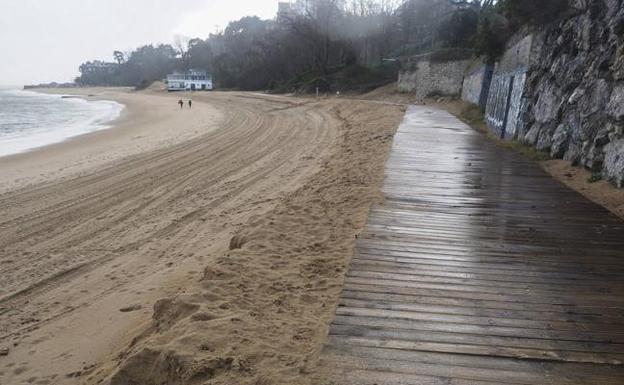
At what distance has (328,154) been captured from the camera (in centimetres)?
1311

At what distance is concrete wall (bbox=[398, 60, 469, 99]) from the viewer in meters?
28.0

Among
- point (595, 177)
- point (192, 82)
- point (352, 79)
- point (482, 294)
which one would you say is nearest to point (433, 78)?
point (352, 79)

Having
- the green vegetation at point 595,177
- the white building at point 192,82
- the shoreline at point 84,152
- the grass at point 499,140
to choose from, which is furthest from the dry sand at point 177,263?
the white building at point 192,82

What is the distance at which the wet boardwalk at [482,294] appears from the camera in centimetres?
262

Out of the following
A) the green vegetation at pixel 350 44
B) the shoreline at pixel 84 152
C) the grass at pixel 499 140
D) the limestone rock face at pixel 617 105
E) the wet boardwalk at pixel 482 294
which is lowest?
the shoreline at pixel 84 152

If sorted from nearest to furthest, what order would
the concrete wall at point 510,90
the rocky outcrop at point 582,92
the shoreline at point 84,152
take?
the rocky outcrop at point 582,92 < the concrete wall at point 510,90 < the shoreline at point 84,152

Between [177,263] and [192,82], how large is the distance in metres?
76.2

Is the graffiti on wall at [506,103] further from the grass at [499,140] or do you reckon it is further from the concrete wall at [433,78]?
the concrete wall at [433,78]

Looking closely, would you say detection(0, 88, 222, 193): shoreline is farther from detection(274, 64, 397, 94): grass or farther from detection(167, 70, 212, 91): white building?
detection(167, 70, 212, 91): white building

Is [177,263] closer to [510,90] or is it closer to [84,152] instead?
[510,90]

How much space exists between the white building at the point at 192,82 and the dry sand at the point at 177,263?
66.0 meters

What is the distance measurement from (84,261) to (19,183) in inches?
260

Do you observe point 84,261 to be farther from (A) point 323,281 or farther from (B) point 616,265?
(B) point 616,265

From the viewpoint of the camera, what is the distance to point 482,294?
11.5 feet
